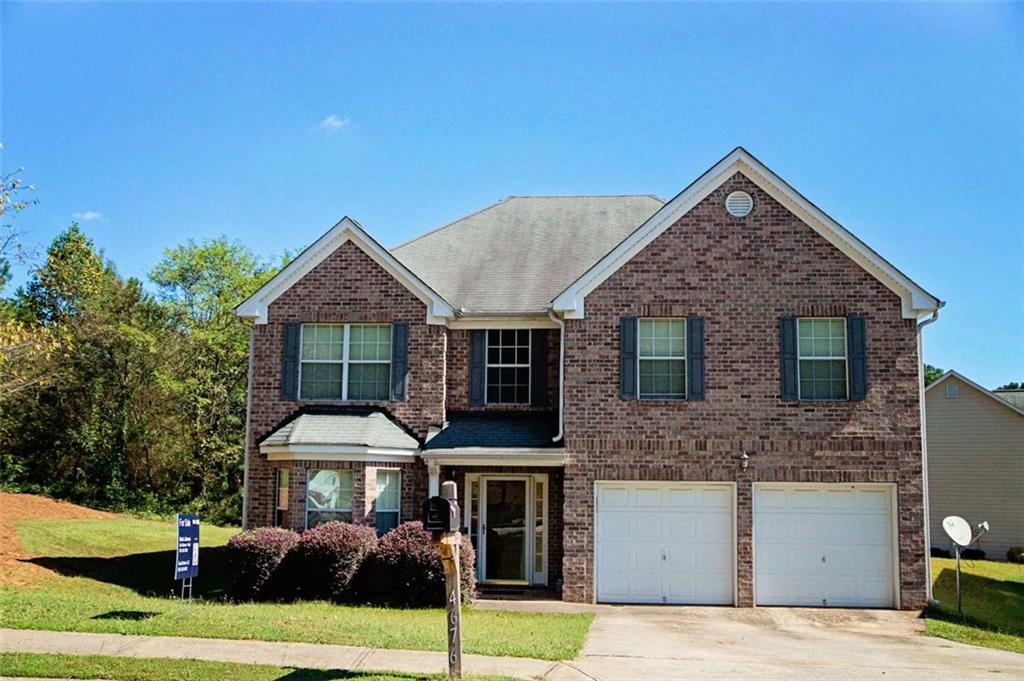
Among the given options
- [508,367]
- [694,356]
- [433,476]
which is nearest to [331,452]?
[433,476]

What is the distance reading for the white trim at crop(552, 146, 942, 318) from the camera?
61.1 feet

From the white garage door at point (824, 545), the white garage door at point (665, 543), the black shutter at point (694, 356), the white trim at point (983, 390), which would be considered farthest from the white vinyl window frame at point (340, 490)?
the white trim at point (983, 390)

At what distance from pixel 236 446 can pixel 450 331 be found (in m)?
20.4

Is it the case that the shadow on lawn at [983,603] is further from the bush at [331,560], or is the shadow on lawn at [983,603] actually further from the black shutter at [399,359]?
the black shutter at [399,359]

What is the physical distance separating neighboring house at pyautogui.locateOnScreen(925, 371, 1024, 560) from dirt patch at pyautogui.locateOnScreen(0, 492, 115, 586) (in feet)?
83.0

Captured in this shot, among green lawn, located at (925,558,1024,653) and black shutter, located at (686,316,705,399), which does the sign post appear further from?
green lawn, located at (925,558,1024,653)

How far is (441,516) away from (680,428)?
8448mm

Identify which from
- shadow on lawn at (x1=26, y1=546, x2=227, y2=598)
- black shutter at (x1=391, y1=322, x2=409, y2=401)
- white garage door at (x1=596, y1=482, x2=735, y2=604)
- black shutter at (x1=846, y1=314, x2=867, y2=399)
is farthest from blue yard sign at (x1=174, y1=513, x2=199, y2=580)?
black shutter at (x1=846, y1=314, x2=867, y2=399)

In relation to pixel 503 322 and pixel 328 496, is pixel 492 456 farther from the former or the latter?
pixel 328 496

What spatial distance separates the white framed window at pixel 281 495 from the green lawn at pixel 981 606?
39.6ft

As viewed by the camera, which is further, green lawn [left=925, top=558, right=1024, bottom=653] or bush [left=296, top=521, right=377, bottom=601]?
bush [left=296, top=521, right=377, bottom=601]

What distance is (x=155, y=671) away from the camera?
11.0 m

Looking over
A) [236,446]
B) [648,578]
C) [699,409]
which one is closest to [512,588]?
[648,578]

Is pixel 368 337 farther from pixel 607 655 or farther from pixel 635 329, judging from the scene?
pixel 607 655
